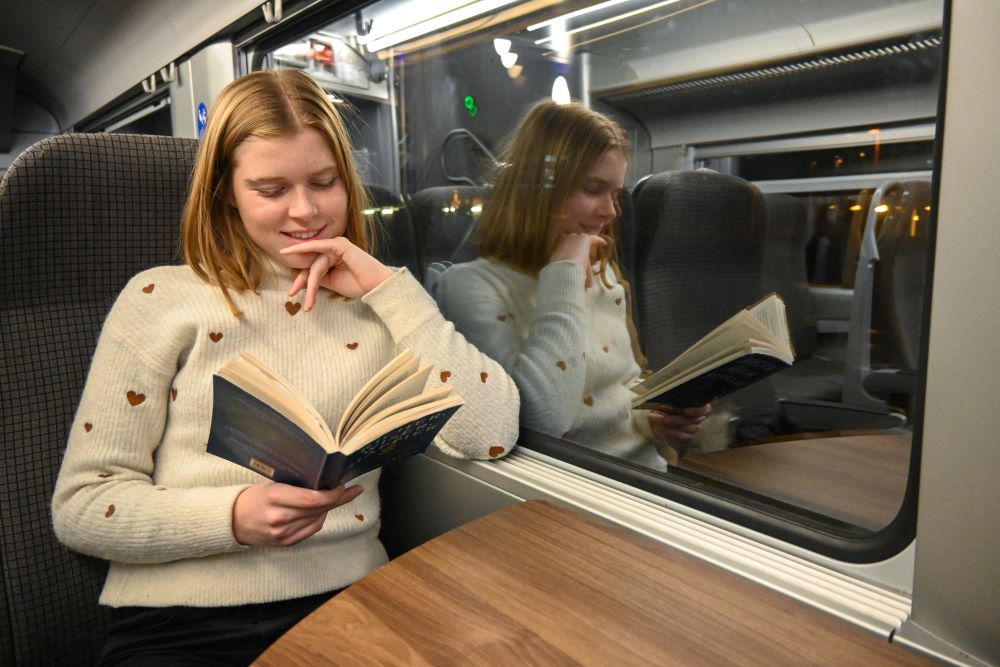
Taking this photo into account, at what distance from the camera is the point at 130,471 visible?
41.8 inches

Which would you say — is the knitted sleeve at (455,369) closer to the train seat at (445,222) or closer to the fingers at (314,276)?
the fingers at (314,276)

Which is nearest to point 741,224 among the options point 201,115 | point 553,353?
point 553,353

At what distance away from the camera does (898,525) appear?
2.81 ft

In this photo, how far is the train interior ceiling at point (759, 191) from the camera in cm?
88

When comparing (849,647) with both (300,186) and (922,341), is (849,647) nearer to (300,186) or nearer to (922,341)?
(922,341)

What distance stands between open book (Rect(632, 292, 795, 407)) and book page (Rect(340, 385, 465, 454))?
43 cm

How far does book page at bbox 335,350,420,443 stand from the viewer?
0.84 meters

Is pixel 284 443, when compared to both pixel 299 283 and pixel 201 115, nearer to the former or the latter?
pixel 299 283

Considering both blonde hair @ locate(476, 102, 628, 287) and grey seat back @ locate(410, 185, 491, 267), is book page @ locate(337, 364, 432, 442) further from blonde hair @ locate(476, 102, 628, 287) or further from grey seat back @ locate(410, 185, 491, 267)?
grey seat back @ locate(410, 185, 491, 267)

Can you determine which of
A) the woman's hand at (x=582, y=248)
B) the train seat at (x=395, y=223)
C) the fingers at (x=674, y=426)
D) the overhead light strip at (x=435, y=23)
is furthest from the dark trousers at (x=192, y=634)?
the overhead light strip at (x=435, y=23)

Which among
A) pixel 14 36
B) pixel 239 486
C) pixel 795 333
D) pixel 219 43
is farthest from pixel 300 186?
pixel 14 36

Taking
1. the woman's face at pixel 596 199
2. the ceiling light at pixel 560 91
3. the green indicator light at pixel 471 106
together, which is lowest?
the woman's face at pixel 596 199

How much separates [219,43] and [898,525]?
2623mm

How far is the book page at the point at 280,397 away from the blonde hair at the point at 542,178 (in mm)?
778
